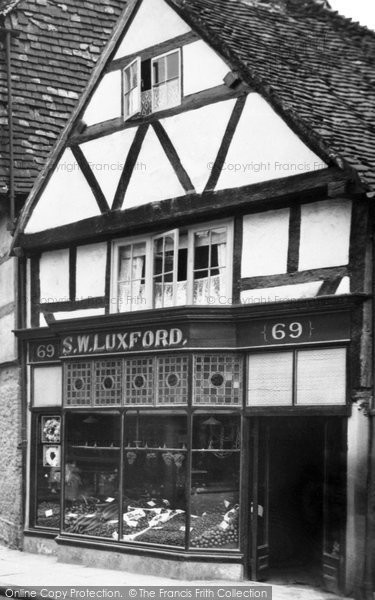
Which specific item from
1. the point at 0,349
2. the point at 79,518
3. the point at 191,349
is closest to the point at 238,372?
the point at 191,349

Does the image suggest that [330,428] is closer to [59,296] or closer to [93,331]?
[93,331]

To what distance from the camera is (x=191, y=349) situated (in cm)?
1405

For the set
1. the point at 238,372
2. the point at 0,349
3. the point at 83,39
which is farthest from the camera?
the point at 83,39

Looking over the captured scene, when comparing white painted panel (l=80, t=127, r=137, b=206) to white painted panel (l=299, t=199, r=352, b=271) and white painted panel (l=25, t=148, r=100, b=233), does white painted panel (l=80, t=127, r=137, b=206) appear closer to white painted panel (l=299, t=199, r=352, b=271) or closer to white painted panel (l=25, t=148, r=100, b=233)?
white painted panel (l=25, t=148, r=100, b=233)

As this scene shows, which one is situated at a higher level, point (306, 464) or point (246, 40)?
point (246, 40)

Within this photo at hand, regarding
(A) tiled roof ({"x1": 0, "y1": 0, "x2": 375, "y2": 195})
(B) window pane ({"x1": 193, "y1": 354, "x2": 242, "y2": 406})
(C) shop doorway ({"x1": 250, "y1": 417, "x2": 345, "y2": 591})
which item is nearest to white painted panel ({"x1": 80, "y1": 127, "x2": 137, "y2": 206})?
→ (A) tiled roof ({"x1": 0, "y1": 0, "x2": 375, "y2": 195})

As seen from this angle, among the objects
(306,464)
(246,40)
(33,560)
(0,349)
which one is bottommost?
(33,560)

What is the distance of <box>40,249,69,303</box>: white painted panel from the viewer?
55.8 feet

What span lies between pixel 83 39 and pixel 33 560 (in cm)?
1022

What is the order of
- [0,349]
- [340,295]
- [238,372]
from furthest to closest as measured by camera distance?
[0,349] → [238,372] → [340,295]

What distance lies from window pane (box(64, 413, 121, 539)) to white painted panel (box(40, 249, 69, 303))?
2.11 m

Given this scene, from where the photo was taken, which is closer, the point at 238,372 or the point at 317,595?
the point at 317,595
